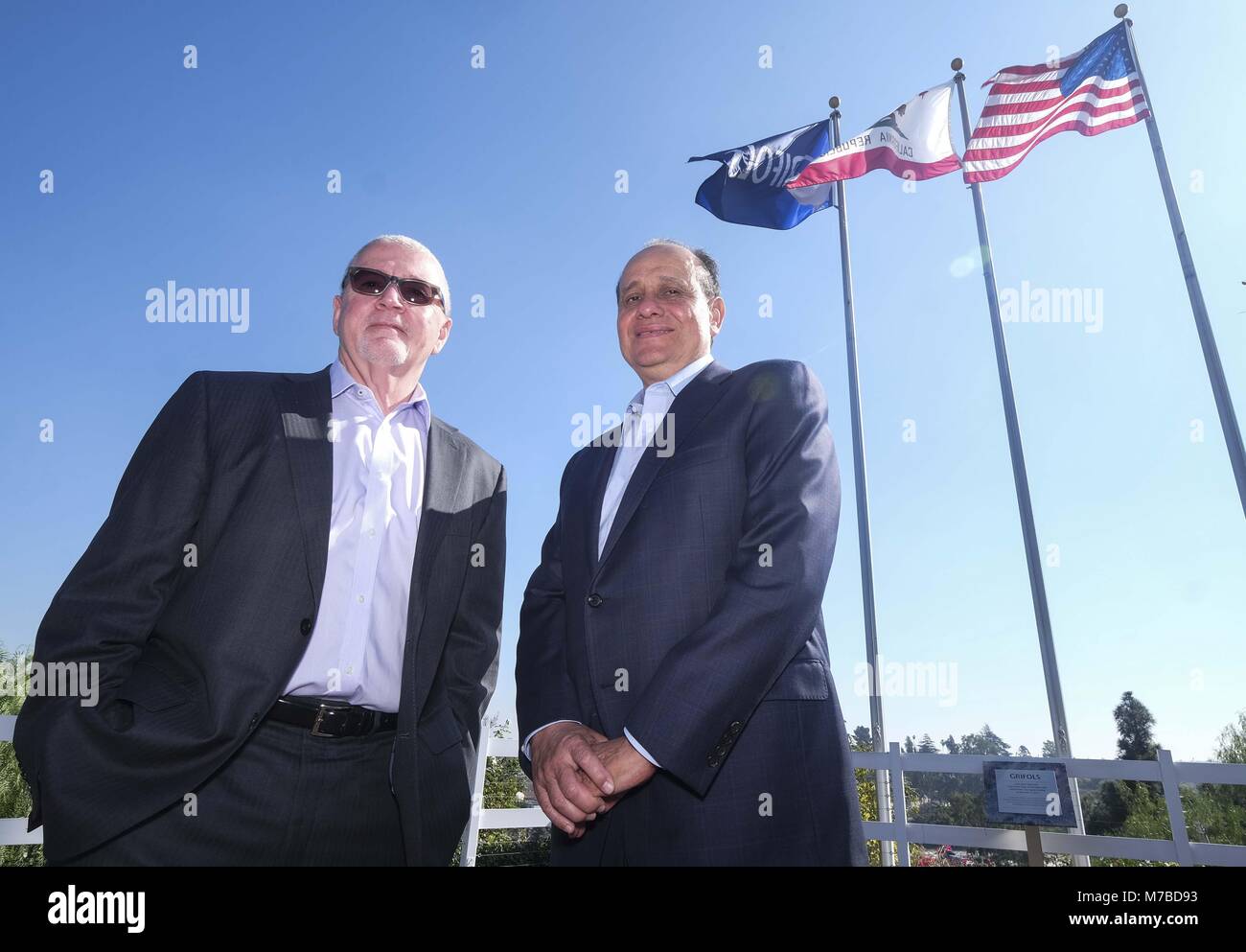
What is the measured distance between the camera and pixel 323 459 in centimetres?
255

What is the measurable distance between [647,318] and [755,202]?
8758mm

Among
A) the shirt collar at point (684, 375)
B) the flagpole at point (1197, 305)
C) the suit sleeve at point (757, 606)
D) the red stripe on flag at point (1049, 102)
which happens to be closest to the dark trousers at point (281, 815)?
the suit sleeve at point (757, 606)

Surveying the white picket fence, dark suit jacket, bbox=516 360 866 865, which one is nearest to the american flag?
the white picket fence

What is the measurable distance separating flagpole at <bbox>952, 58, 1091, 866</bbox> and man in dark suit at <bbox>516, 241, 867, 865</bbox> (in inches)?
267

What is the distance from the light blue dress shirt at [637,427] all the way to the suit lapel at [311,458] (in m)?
0.94

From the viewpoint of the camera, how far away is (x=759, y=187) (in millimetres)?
10859

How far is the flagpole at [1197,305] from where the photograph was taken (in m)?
7.82

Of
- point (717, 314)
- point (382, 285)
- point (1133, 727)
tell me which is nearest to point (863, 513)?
point (717, 314)

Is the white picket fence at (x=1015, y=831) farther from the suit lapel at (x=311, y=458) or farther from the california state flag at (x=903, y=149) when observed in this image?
the california state flag at (x=903, y=149)

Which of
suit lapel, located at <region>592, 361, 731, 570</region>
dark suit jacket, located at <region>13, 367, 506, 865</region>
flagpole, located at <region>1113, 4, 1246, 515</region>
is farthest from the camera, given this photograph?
flagpole, located at <region>1113, 4, 1246, 515</region>

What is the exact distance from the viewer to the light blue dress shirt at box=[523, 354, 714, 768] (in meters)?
2.66

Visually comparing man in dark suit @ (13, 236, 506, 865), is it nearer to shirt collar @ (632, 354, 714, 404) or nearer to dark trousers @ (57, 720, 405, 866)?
dark trousers @ (57, 720, 405, 866)

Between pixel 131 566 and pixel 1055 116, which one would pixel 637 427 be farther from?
pixel 1055 116
